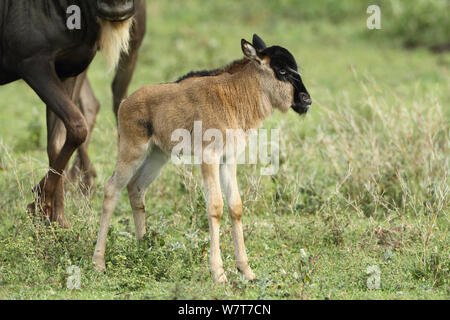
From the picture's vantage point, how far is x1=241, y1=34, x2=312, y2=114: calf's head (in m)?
5.27

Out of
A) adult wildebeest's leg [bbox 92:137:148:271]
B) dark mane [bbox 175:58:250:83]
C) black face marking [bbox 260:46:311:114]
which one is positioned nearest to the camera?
black face marking [bbox 260:46:311:114]

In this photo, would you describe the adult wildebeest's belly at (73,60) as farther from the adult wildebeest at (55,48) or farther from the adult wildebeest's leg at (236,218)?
the adult wildebeest's leg at (236,218)

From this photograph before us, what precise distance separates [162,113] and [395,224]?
7.23 feet

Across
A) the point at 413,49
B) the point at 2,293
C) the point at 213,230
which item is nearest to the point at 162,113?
the point at 213,230

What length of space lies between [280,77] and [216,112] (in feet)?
1.60

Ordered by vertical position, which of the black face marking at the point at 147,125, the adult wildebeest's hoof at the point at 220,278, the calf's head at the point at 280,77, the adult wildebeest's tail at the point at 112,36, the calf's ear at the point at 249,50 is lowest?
the adult wildebeest's hoof at the point at 220,278

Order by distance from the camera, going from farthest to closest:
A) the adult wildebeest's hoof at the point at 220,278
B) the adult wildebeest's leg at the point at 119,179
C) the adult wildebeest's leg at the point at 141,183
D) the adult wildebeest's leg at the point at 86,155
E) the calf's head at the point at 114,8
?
1. the adult wildebeest's leg at the point at 86,155
2. the calf's head at the point at 114,8
3. the adult wildebeest's leg at the point at 141,183
4. the adult wildebeest's leg at the point at 119,179
5. the adult wildebeest's hoof at the point at 220,278

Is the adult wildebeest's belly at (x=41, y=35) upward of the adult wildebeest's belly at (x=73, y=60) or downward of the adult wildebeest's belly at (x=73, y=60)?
upward

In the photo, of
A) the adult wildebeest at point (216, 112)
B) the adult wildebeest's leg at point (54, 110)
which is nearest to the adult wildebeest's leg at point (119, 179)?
the adult wildebeest at point (216, 112)

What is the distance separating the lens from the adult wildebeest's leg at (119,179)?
211 inches

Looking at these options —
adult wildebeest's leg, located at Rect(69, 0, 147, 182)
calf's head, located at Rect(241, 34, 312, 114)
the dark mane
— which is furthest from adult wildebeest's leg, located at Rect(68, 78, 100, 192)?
calf's head, located at Rect(241, 34, 312, 114)

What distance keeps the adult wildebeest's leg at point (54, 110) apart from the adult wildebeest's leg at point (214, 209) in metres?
1.21

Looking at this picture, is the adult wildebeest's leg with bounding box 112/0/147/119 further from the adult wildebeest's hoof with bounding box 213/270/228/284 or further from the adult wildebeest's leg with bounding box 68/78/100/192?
the adult wildebeest's hoof with bounding box 213/270/228/284

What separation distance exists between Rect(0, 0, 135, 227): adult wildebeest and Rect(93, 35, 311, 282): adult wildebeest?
1.91ft
